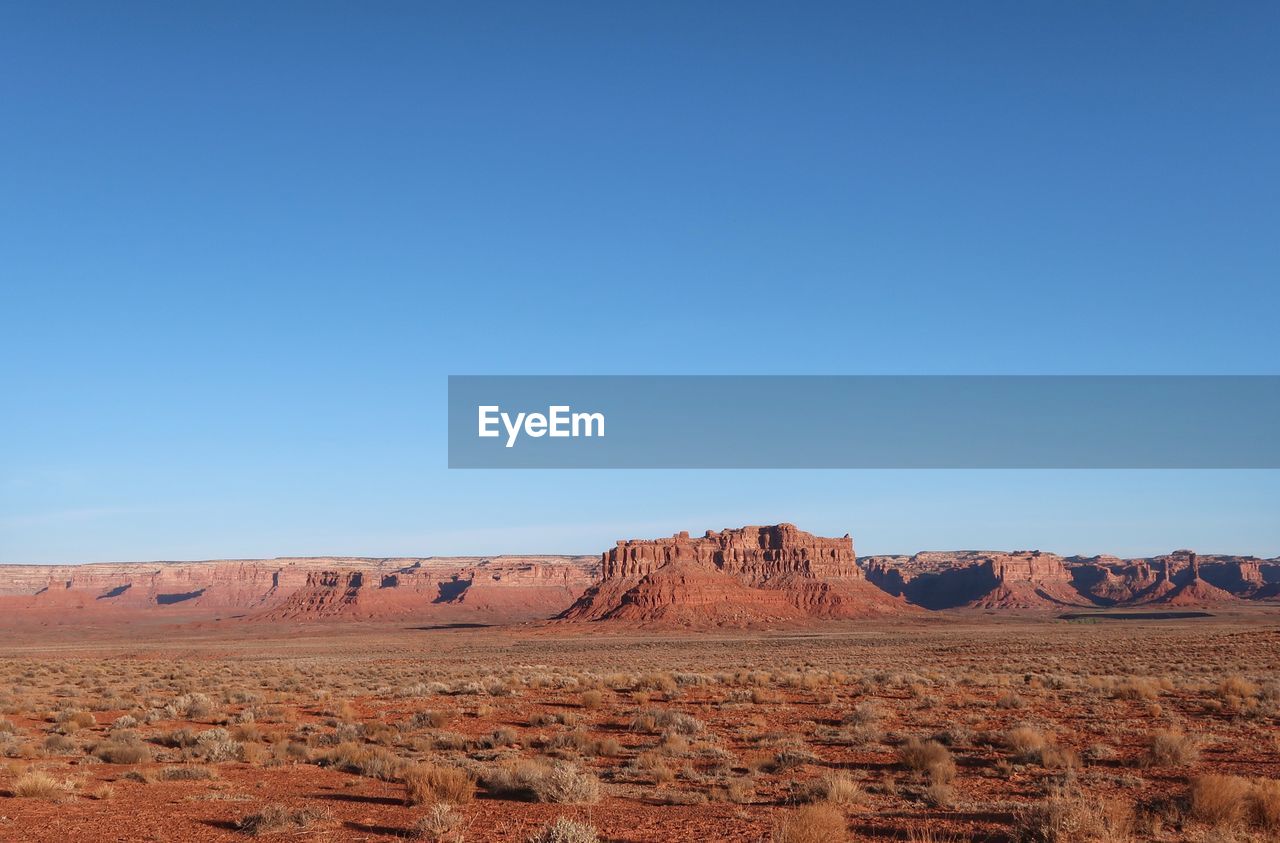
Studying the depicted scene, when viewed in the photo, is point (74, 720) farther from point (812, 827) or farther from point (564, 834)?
point (812, 827)

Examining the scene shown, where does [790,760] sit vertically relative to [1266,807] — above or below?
below

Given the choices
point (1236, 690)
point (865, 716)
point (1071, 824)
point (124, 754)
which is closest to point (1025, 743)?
point (865, 716)

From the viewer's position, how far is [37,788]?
46.5ft

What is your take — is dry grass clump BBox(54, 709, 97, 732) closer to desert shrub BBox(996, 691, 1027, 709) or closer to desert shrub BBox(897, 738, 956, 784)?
desert shrub BBox(897, 738, 956, 784)

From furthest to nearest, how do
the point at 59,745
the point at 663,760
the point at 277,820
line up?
1. the point at 59,745
2. the point at 663,760
3. the point at 277,820

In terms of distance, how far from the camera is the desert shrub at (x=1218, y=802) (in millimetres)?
10867

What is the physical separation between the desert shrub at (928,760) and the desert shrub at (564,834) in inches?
255

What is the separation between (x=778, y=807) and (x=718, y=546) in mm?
162479

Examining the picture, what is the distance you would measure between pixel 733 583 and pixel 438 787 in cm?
13956

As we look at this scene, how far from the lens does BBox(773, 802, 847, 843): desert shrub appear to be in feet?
32.8

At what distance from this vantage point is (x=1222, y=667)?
3569 cm

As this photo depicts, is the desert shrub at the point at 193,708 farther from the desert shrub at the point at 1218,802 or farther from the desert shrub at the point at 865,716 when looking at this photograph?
the desert shrub at the point at 1218,802

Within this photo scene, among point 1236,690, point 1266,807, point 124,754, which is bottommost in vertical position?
point 1236,690

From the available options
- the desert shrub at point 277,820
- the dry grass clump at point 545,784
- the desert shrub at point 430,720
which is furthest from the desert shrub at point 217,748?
the desert shrub at point 277,820
